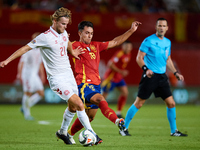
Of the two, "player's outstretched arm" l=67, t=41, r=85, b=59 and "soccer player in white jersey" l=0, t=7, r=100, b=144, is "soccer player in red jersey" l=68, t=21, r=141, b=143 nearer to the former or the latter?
"player's outstretched arm" l=67, t=41, r=85, b=59

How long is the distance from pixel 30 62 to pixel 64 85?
22.1ft

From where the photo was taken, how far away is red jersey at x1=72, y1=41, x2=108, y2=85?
7.14m

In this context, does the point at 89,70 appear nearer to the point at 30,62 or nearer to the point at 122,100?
the point at 30,62

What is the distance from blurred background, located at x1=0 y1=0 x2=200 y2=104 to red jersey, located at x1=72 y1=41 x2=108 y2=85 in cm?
1193

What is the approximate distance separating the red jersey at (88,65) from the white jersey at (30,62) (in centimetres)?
587

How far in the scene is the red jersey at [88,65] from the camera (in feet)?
23.4

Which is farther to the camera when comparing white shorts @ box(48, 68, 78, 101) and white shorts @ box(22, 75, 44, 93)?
white shorts @ box(22, 75, 44, 93)

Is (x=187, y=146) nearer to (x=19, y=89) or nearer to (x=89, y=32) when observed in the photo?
(x=89, y=32)

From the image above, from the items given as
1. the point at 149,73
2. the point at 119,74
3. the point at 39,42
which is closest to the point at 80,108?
the point at 39,42

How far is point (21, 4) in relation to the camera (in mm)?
21359

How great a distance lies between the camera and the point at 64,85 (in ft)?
21.6

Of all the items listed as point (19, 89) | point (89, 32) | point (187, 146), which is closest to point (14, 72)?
point (19, 89)

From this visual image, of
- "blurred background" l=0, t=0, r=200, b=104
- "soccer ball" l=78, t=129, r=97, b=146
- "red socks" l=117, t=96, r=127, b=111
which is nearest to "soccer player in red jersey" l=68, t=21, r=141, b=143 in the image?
"soccer ball" l=78, t=129, r=97, b=146

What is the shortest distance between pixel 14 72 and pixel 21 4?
4.22 m
